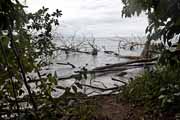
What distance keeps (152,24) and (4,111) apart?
1832mm

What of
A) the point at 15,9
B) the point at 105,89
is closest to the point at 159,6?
the point at 15,9

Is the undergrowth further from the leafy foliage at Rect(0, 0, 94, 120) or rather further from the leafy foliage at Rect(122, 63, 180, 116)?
the leafy foliage at Rect(0, 0, 94, 120)

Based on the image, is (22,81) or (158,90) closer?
(22,81)

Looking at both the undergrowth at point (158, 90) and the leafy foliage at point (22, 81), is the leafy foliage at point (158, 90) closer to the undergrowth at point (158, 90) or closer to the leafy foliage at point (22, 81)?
the undergrowth at point (158, 90)

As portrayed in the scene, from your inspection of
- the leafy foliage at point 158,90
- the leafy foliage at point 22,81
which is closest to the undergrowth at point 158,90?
the leafy foliage at point 158,90

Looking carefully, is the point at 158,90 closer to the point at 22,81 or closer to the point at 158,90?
the point at 158,90

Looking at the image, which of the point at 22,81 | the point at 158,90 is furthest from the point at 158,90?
the point at 22,81

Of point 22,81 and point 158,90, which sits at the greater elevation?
point 22,81

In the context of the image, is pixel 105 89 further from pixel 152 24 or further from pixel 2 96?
pixel 2 96

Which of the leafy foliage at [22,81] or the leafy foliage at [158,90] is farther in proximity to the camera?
the leafy foliage at [158,90]

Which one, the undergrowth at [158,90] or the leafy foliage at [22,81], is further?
the undergrowth at [158,90]

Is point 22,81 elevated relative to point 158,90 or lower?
elevated

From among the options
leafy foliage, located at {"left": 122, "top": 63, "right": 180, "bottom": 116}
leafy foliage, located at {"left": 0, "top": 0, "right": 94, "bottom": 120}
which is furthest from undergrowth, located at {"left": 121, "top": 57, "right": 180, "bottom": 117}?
leafy foliage, located at {"left": 0, "top": 0, "right": 94, "bottom": 120}

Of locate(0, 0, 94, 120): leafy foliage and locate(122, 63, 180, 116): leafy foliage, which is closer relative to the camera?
locate(0, 0, 94, 120): leafy foliage
